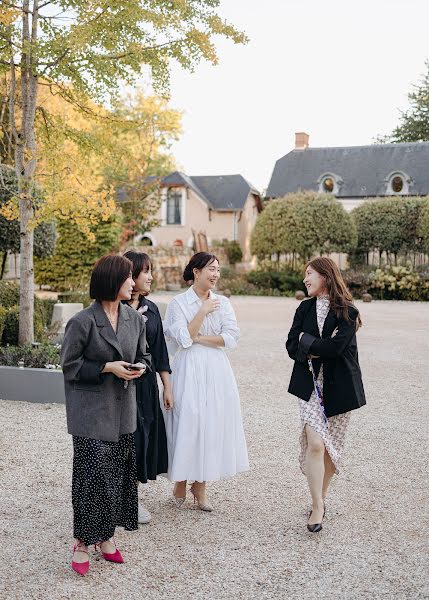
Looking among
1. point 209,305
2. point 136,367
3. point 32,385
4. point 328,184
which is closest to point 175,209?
point 328,184

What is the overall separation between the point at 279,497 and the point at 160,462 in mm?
996

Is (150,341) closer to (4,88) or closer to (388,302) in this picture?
(4,88)

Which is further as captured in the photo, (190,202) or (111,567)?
(190,202)

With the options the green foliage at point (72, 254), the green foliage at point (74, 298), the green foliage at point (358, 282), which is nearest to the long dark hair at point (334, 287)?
the green foliage at point (74, 298)

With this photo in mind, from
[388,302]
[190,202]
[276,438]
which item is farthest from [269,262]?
[276,438]

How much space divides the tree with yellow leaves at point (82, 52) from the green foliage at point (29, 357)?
63 centimetres

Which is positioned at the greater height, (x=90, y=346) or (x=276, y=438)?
(x=90, y=346)

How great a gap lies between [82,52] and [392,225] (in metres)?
23.2

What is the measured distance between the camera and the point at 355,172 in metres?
41.8

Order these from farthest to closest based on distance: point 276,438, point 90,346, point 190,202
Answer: point 190,202 → point 276,438 → point 90,346

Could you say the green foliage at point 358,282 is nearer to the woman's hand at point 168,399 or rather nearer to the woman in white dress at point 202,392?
the woman in white dress at point 202,392

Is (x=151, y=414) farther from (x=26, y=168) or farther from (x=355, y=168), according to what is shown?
(x=355, y=168)

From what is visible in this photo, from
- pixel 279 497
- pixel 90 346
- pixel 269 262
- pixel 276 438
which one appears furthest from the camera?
pixel 269 262

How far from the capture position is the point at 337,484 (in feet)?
17.2
